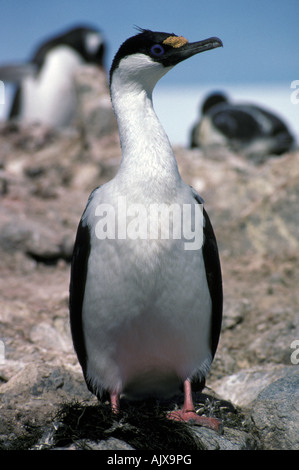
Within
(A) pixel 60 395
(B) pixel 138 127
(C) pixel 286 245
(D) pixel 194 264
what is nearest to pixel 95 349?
(A) pixel 60 395

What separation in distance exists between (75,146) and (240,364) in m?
6.18

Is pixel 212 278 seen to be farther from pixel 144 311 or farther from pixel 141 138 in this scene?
pixel 141 138

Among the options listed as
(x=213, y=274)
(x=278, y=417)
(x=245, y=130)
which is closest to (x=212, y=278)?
(x=213, y=274)

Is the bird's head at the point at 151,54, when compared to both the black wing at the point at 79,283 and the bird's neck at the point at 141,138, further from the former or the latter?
the black wing at the point at 79,283

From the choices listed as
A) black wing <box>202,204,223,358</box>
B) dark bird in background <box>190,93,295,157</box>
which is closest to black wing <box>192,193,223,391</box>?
black wing <box>202,204,223,358</box>

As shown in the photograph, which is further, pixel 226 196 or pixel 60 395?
pixel 226 196

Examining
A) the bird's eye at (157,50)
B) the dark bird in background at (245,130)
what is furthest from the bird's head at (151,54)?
the dark bird in background at (245,130)

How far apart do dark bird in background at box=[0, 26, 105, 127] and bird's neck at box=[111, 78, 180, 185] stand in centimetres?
1141

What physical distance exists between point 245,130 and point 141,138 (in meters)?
8.74

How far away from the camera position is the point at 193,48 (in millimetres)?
3576

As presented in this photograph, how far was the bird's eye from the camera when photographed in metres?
3.58

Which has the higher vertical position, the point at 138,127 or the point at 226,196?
the point at 138,127

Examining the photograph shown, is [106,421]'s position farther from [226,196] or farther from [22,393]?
[226,196]

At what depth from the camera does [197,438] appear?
3129 mm
